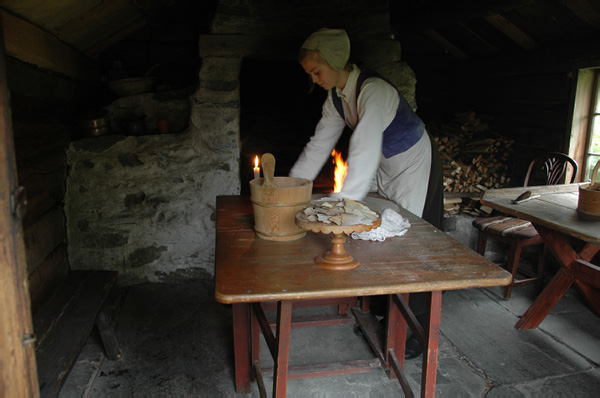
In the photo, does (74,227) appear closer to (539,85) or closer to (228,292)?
(228,292)

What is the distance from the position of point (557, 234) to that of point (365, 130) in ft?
5.61

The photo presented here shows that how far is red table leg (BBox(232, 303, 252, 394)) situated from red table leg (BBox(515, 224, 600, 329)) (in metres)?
2.07

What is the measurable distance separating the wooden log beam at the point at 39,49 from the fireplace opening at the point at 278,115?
1650mm

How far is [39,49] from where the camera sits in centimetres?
282

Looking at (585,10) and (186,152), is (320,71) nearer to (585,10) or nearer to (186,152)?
(186,152)

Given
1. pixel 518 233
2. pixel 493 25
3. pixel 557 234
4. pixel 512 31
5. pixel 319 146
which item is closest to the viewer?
pixel 319 146

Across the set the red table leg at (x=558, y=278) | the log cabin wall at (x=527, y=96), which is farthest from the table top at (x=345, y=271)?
the log cabin wall at (x=527, y=96)

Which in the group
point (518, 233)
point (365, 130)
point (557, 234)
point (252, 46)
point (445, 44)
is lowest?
point (518, 233)

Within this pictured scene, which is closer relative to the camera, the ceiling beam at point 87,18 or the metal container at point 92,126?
the ceiling beam at point 87,18

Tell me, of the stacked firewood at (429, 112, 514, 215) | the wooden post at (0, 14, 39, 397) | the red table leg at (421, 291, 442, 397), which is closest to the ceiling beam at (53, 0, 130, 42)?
the wooden post at (0, 14, 39, 397)

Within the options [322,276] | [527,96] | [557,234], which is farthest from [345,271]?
[527,96]

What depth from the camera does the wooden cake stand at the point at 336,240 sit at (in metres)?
1.64

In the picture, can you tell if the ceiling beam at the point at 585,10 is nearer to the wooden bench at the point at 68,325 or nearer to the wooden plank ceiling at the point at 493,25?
the wooden plank ceiling at the point at 493,25

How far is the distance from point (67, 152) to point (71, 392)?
1.96 meters
